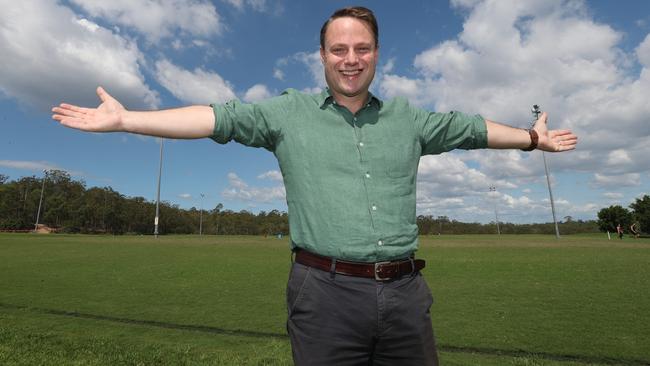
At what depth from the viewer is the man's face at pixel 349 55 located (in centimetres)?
246

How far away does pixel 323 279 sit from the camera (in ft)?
7.30

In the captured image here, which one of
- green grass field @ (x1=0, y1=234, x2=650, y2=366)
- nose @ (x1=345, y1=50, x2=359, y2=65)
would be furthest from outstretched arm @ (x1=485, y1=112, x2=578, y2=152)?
green grass field @ (x1=0, y1=234, x2=650, y2=366)

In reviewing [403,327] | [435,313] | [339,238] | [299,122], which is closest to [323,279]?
[339,238]

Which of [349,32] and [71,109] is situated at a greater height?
[349,32]

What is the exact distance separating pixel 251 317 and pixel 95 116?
7414 millimetres

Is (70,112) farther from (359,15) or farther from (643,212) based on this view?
(643,212)

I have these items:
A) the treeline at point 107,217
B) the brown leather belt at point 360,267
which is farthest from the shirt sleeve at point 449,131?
the treeline at point 107,217

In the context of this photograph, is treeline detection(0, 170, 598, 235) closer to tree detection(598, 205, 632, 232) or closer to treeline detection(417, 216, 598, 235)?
treeline detection(417, 216, 598, 235)

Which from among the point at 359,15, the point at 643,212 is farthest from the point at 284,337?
the point at 643,212

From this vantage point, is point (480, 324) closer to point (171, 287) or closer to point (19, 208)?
point (171, 287)

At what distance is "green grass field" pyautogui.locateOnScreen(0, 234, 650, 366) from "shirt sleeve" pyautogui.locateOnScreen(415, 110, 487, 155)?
4.36 m

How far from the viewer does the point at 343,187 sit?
2328mm

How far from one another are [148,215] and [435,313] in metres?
126

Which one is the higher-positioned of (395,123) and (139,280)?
(395,123)
